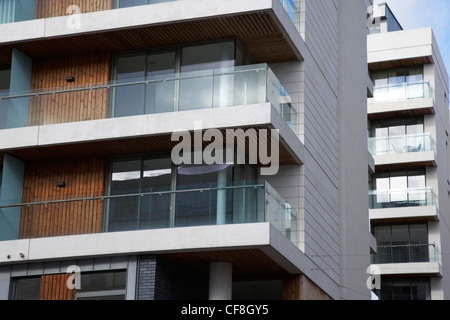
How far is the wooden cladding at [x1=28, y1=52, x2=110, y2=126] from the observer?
945 inches

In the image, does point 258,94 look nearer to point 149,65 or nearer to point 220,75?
point 220,75

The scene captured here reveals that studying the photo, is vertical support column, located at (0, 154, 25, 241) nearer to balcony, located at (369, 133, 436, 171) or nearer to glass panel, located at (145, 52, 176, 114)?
glass panel, located at (145, 52, 176, 114)

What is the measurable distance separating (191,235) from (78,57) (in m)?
6.84

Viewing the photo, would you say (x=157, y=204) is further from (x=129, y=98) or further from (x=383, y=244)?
(x=383, y=244)

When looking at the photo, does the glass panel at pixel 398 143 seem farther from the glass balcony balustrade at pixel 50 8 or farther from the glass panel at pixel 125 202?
the glass panel at pixel 125 202

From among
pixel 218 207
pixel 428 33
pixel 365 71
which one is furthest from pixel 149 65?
pixel 428 33

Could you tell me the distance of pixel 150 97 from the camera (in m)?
23.4

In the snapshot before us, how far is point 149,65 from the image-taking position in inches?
965

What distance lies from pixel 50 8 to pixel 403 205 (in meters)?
28.3

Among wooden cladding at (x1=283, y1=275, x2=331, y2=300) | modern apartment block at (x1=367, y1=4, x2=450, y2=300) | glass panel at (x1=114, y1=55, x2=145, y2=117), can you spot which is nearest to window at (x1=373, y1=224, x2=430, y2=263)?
modern apartment block at (x1=367, y1=4, x2=450, y2=300)

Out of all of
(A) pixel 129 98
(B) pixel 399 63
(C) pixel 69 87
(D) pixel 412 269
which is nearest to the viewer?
(A) pixel 129 98

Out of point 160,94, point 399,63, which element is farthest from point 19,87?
point 399,63

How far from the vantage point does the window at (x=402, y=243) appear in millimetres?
48031

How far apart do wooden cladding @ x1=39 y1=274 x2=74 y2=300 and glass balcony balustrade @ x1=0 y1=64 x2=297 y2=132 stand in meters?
4.28
